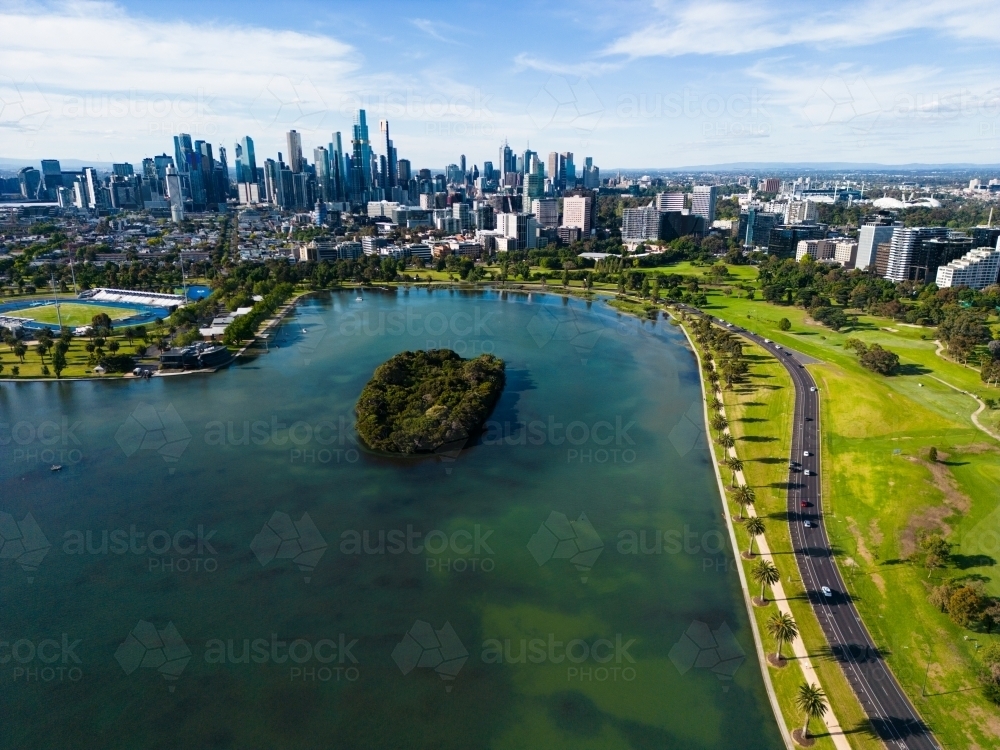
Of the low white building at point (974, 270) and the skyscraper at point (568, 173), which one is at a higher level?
the skyscraper at point (568, 173)

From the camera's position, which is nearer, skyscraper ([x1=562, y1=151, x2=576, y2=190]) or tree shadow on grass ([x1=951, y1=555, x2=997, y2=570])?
tree shadow on grass ([x1=951, y1=555, x2=997, y2=570])

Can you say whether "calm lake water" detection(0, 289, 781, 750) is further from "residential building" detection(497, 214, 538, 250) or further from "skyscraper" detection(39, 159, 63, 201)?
"skyscraper" detection(39, 159, 63, 201)

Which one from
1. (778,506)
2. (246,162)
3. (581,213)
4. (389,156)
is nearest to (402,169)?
(389,156)

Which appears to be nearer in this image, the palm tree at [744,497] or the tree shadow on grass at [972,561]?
the tree shadow on grass at [972,561]

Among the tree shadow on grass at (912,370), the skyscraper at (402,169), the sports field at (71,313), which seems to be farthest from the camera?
the skyscraper at (402,169)

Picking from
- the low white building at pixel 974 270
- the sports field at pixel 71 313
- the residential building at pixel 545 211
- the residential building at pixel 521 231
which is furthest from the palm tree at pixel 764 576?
the residential building at pixel 545 211

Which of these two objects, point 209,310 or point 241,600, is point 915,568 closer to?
point 241,600

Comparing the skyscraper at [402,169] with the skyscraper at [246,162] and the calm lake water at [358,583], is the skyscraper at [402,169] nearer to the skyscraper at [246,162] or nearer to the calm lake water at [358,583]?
the skyscraper at [246,162]

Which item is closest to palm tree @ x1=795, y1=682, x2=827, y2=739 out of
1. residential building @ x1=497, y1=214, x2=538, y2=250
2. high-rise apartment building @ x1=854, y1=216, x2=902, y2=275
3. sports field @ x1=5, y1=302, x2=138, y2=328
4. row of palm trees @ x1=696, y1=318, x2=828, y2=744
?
row of palm trees @ x1=696, y1=318, x2=828, y2=744
